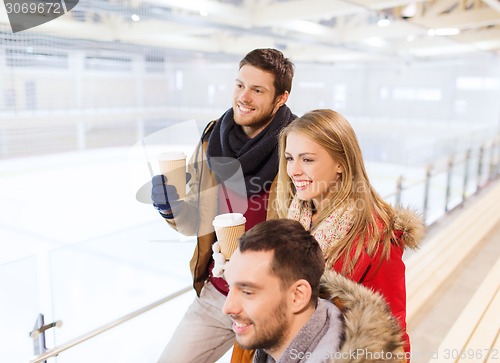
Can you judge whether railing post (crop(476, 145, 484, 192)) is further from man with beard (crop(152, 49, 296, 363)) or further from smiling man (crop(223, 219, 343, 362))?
smiling man (crop(223, 219, 343, 362))

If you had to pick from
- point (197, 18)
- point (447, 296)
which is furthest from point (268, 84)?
point (447, 296)

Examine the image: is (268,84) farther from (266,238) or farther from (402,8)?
(402,8)

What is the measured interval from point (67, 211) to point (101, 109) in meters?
3.94

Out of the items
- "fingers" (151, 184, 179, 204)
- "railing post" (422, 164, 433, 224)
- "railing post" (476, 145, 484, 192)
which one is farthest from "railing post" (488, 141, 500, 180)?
"fingers" (151, 184, 179, 204)

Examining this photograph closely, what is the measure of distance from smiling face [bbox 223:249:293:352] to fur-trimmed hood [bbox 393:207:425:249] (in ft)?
1.43

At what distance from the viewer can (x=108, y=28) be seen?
2697 millimetres

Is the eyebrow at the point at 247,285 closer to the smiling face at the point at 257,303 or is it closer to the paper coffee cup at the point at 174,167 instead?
the smiling face at the point at 257,303

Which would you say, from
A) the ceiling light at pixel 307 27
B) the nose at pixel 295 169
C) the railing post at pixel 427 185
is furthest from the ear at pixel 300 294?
the railing post at pixel 427 185

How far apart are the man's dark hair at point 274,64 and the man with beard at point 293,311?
0.64 m

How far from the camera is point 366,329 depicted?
0.81 m

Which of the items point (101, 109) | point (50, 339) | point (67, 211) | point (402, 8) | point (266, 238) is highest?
point (402, 8)

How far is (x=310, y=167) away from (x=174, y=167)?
0.38 metres

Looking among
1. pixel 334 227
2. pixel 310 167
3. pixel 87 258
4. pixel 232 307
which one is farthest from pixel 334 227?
pixel 87 258

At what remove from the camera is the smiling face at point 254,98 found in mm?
1342
